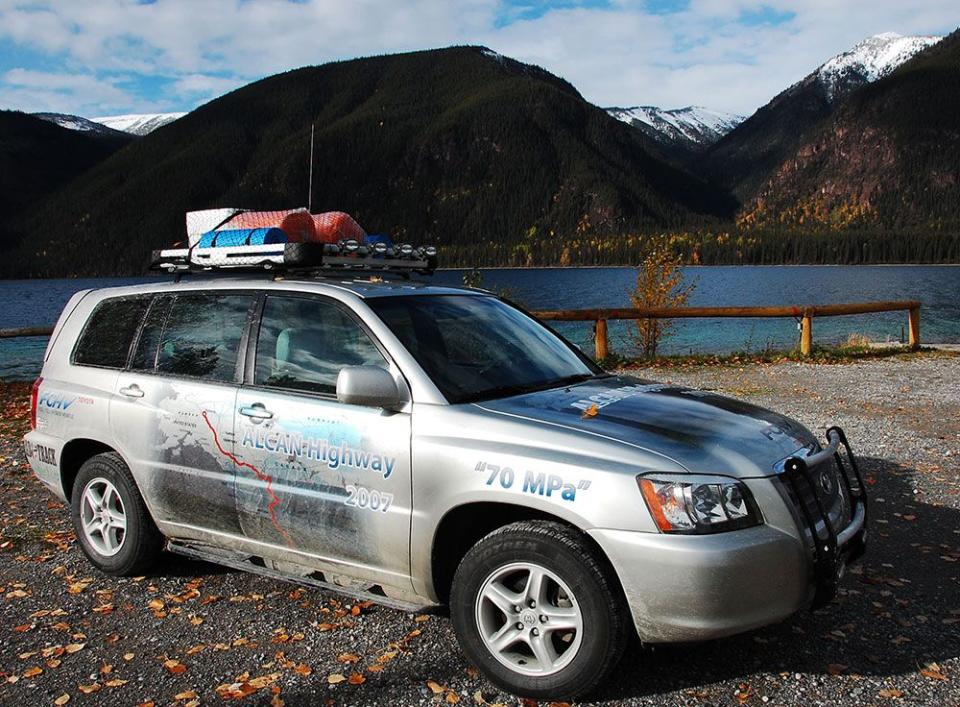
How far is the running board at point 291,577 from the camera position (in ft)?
12.5

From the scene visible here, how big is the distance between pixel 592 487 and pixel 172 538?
2.67 metres

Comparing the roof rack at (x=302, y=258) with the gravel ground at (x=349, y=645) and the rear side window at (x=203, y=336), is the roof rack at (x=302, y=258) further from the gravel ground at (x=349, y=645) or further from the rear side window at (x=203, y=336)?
the gravel ground at (x=349, y=645)

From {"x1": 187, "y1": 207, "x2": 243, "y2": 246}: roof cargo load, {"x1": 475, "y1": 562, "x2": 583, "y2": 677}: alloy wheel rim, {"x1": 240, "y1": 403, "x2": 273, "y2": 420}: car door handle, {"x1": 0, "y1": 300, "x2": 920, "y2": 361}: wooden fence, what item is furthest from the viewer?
{"x1": 0, "y1": 300, "x2": 920, "y2": 361}: wooden fence

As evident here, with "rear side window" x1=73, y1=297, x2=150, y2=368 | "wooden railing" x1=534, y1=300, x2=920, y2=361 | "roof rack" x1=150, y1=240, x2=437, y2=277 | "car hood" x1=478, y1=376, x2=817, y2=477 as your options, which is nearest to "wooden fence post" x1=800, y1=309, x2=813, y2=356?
"wooden railing" x1=534, y1=300, x2=920, y2=361

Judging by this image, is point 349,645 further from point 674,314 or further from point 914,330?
point 914,330

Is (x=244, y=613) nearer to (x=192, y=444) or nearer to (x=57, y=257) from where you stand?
(x=192, y=444)

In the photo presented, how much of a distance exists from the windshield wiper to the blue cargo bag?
5.73 feet

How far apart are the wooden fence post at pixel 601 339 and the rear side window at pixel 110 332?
1110 centimetres

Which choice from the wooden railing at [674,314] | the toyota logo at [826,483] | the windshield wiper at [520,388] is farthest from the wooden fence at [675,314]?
the toyota logo at [826,483]

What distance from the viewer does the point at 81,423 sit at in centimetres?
500

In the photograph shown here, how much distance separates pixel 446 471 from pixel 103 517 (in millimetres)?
2600

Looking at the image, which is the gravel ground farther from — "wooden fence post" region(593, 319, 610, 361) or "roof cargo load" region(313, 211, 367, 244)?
"wooden fence post" region(593, 319, 610, 361)

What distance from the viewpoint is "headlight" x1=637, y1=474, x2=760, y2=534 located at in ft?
10.4

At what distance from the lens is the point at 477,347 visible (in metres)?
4.31
